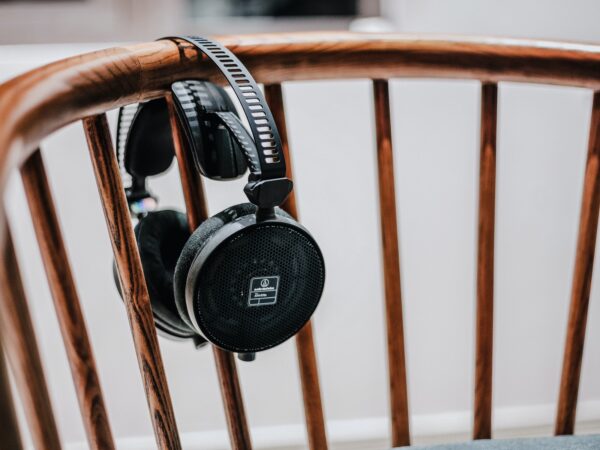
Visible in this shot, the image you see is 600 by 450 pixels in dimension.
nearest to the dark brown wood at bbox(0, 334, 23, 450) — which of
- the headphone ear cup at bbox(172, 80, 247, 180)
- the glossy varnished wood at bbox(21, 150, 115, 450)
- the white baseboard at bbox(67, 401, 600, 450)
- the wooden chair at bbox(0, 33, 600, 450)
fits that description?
the wooden chair at bbox(0, 33, 600, 450)

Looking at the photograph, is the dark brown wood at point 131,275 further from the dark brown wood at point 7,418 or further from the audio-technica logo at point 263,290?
the dark brown wood at point 7,418

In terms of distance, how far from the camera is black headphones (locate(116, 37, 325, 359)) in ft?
1.52

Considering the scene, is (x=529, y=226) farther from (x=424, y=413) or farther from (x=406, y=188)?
(x=424, y=413)

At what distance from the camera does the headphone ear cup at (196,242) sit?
483 mm

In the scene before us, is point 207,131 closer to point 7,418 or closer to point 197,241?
point 197,241

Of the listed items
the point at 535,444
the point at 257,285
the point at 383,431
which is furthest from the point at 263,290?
the point at 383,431

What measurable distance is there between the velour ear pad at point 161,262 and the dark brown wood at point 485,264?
0.34 m

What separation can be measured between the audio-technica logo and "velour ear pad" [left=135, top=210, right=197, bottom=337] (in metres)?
0.10

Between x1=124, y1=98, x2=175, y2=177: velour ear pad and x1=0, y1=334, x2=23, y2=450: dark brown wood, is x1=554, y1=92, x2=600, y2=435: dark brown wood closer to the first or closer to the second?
x1=124, y1=98, x2=175, y2=177: velour ear pad

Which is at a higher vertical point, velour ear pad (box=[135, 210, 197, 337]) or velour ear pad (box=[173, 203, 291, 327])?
velour ear pad (box=[173, 203, 291, 327])

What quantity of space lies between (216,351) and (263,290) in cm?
13

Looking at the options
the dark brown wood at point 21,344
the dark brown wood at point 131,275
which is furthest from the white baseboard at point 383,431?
the dark brown wood at point 21,344

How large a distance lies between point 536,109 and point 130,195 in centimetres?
97

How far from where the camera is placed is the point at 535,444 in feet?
2.08
